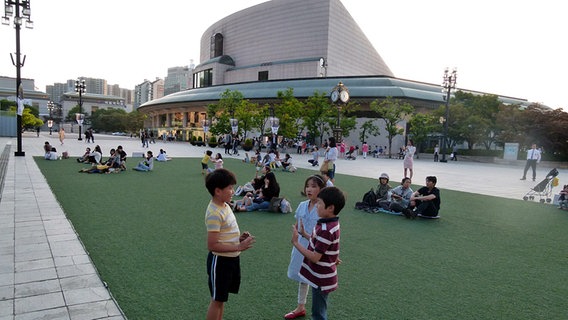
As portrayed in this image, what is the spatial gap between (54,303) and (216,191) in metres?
2.41

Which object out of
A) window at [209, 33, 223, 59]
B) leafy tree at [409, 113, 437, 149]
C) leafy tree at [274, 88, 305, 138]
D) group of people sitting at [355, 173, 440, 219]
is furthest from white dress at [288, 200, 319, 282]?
window at [209, 33, 223, 59]

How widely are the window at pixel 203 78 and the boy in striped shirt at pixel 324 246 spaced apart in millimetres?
89877

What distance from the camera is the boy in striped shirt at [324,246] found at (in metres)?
2.85

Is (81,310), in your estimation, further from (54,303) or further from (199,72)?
(199,72)

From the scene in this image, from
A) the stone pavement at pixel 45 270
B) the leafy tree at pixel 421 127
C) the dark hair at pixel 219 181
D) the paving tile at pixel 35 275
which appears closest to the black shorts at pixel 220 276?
the dark hair at pixel 219 181

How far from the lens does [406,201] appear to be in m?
9.04

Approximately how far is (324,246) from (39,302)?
3.10 metres

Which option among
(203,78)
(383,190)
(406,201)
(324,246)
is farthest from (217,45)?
(324,246)

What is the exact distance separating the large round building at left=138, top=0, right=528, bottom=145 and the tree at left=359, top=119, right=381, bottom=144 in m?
8.50

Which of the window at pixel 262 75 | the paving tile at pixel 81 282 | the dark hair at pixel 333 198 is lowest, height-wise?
the paving tile at pixel 81 282

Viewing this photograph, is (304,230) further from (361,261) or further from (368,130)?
(368,130)

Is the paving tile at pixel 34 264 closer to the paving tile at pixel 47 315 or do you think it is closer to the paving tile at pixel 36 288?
the paving tile at pixel 36 288

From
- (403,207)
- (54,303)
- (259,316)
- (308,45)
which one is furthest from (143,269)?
(308,45)

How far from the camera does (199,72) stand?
93.4 meters
